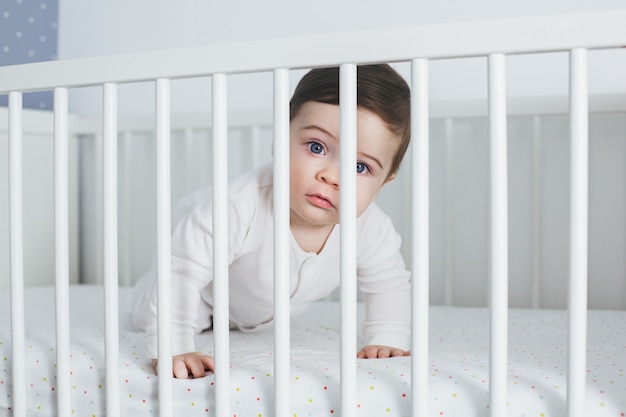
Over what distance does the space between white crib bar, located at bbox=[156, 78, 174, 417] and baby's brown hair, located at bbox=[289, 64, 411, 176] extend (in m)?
0.22

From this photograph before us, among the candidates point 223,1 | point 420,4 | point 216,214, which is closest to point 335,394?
point 216,214

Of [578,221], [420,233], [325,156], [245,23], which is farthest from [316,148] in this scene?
[245,23]

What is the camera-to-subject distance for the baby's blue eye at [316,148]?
3.17ft

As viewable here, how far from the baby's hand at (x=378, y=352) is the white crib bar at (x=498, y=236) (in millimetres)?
334

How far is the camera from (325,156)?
3.14 ft

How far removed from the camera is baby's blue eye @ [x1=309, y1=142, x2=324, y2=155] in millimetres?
966

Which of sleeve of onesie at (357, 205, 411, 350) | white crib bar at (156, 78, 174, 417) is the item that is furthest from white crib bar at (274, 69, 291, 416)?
sleeve of onesie at (357, 205, 411, 350)

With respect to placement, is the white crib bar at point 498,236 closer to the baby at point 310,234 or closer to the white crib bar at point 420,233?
the white crib bar at point 420,233

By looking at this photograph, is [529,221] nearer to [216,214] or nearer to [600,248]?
[600,248]

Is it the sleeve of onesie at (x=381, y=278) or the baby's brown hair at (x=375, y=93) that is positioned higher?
the baby's brown hair at (x=375, y=93)

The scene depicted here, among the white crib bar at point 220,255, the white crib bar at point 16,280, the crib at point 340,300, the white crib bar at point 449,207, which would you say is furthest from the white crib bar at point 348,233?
the white crib bar at point 449,207

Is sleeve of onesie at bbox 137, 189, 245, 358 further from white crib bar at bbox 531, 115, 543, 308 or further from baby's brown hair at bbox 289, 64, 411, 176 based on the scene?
white crib bar at bbox 531, 115, 543, 308

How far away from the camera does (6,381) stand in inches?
38.6

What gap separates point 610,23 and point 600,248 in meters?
0.91
